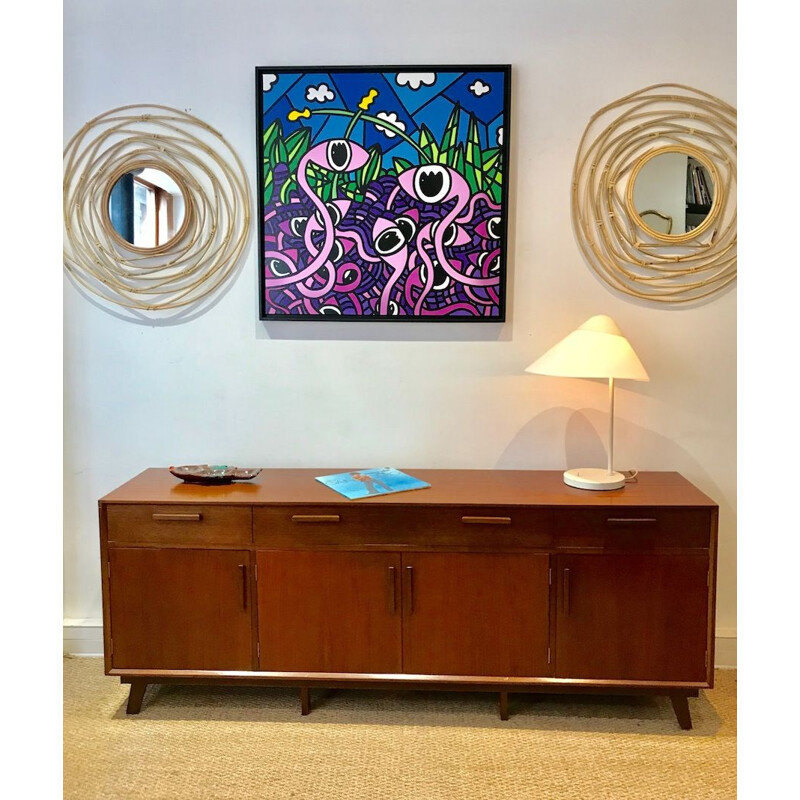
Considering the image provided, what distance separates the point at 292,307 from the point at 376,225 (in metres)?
0.44

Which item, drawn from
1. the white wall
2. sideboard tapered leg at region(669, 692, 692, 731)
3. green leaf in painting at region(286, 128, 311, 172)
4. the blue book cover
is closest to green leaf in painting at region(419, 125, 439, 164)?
the white wall

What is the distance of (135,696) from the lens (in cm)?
246

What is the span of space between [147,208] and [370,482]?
4.36 feet

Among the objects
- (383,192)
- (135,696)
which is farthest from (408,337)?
(135,696)

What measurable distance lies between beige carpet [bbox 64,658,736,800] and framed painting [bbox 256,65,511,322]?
1380 mm

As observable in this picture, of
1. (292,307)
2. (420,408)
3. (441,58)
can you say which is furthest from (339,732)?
(441,58)

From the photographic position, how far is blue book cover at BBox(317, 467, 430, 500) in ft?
7.98

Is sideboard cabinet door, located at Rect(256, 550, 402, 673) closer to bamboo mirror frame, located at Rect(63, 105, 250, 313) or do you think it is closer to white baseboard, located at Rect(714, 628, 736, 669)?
bamboo mirror frame, located at Rect(63, 105, 250, 313)

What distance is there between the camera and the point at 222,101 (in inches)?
107

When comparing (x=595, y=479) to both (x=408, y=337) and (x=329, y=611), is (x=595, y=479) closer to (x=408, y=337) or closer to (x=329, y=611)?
(x=408, y=337)

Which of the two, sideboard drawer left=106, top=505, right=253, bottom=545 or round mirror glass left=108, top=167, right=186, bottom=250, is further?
round mirror glass left=108, top=167, right=186, bottom=250

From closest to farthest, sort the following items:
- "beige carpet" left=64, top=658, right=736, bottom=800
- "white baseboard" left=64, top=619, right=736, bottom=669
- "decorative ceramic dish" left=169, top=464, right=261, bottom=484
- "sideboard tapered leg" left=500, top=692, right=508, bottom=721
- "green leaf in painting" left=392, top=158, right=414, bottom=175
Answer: "beige carpet" left=64, top=658, right=736, bottom=800 → "sideboard tapered leg" left=500, top=692, right=508, bottom=721 → "decorative ceramic dish" left=169, top=464, right=261, bottom=484 → "green leaf in painting" left=392, top=158, right=414, bottom=175 → "white baseboard" left=64, top=619, right=736, bottom=669

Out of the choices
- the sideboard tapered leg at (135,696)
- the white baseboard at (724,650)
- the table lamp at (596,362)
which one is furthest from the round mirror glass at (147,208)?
the white baseboard at (724,650)
